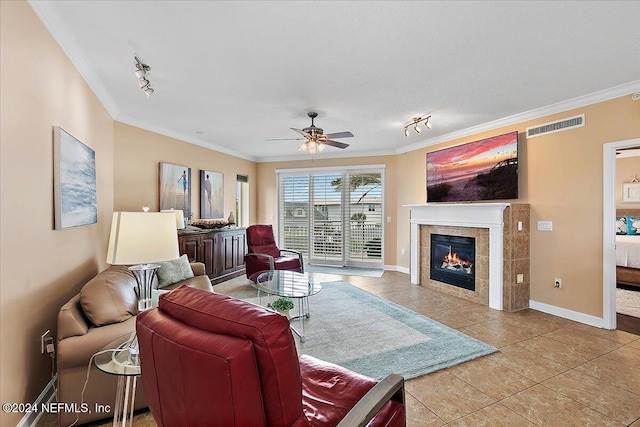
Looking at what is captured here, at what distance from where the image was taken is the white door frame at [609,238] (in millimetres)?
3330

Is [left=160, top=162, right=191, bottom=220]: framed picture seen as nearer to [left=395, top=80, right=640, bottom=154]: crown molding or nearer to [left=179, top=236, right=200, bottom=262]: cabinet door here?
[left=179, top=236, right=200, bottom=262]: cabinet door

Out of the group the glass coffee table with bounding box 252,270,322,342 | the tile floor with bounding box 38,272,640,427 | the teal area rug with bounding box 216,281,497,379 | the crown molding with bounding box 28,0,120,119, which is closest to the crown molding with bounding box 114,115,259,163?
the crown molding with bounding box 28,0,120,119

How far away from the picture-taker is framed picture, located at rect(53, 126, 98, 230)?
2176 mm

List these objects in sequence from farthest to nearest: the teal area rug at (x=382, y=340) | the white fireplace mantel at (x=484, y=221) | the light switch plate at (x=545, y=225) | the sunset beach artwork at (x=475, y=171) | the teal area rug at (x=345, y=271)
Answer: the teal area rug at (x=345, y=271) → the sunset beach artwork at (x=475, y=171) → the white fireplace mantel at (x=484, y=221) → the light switch plate at (x=545, y=225) → the teal area rug at (x=382, y=340)

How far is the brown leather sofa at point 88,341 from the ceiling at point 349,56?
193 cm

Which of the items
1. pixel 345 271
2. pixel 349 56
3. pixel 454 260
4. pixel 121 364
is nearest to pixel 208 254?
pixel 345 271

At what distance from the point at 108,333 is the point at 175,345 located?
1.21m

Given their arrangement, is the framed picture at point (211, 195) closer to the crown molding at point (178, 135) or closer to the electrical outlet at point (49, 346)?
the crown molding at point (178, 135)

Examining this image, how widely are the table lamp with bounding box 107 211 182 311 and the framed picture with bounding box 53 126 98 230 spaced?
0.92m

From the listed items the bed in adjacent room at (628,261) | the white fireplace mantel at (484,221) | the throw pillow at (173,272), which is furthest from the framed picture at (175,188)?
the bed in adjacent room at (628,261)

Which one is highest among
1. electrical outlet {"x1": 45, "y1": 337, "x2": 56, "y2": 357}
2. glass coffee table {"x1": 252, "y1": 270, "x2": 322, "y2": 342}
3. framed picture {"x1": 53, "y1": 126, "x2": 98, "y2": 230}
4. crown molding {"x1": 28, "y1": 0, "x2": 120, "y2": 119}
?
crown molding {"x1": 28, "y1": 0, "x2": 120, "y2": 119}

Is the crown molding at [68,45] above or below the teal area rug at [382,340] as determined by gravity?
above

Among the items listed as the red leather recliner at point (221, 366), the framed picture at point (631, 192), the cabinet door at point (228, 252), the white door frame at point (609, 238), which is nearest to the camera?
the red leather recliner at point (221, 366)

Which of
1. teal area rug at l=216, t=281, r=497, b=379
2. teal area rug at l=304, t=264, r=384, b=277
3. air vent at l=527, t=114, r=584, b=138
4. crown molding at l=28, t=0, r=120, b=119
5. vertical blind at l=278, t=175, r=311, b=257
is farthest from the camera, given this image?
vertical blind at l=278, t=175, r=311, b=257
